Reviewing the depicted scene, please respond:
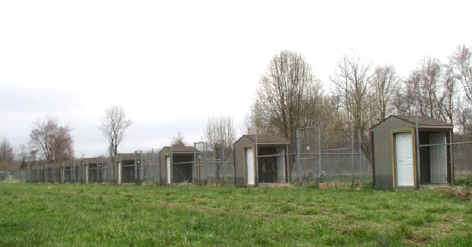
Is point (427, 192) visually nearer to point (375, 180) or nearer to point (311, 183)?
point (375, 180)

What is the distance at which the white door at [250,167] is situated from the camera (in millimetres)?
29203

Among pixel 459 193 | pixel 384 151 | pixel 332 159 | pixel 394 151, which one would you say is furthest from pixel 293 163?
pixel 459 193

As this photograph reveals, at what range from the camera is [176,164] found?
37.5 meters

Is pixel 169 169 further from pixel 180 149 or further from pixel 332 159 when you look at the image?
pixel 332 159

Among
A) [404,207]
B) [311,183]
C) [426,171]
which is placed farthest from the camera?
[311,183]

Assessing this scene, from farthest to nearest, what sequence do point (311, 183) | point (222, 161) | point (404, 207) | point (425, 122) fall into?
point (222, 161) → point (311, 183) → point (425, 122) → point (404, 207)

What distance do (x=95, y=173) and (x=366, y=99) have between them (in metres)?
29.1

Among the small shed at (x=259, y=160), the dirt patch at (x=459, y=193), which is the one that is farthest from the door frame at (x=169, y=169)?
the dirt patch at (x=459, y=193)

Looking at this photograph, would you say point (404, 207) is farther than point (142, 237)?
Yes

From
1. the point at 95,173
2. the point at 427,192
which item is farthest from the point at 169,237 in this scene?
the point at 95,173

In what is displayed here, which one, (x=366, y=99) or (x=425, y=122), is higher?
(x=366, y=99)

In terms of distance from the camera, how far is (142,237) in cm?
961

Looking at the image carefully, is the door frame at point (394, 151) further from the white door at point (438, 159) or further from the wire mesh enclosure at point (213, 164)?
the wire mesh enclosure at point (213, 164)

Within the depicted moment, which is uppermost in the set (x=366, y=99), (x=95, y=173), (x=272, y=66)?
(x=272, y=66)
